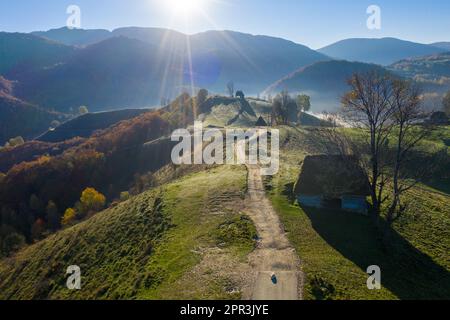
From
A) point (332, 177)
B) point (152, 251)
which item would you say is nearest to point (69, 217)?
point (152, 251)

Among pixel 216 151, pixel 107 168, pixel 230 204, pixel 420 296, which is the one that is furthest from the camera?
pixel 107 168

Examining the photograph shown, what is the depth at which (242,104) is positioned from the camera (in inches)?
7515

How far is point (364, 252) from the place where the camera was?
28.5 meters

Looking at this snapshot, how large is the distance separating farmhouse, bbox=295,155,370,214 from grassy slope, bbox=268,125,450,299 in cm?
146

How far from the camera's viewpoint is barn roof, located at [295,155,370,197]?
1396 inches

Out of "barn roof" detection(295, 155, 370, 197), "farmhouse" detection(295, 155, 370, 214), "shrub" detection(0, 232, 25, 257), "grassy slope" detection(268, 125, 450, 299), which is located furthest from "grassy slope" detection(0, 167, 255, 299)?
"shrub" detection(0, 232, 25, 257)

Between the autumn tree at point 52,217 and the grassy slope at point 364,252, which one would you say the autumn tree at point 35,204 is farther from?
the grassy slope at point 364,252

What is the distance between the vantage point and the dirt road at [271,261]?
72.3ft

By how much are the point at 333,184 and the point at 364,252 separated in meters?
9.75

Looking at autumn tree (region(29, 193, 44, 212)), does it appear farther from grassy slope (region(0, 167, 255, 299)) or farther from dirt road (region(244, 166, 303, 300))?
dirt road (region(244, 166, 303, 300))

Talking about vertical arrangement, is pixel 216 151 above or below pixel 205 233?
above

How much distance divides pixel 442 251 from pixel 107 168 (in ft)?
352
